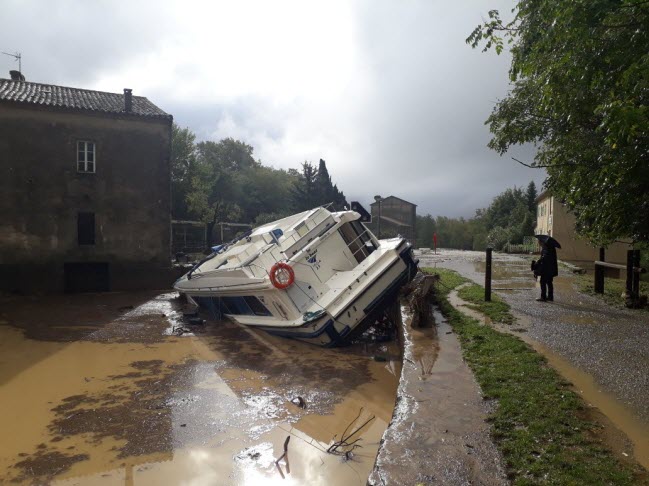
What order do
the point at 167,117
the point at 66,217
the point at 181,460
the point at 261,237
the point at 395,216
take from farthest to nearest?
the point at 395,216, the point at 167,117, the point at 66,217, the point at 261,237, the point at 181,460

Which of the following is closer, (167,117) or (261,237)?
(261,237)

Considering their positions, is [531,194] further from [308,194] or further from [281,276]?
[281,276]

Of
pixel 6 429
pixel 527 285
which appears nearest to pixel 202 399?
pixel 6 429

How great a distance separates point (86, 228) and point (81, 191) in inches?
57.4

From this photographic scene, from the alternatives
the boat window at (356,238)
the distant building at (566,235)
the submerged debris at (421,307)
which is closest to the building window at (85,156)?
the boat window at (356,238)

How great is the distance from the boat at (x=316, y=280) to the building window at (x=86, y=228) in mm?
7752

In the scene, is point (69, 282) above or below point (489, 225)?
below

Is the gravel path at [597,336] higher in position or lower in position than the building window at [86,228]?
lower

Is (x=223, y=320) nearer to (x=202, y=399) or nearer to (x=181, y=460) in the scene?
(x=202, y=399)

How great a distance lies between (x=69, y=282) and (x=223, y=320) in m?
8.54

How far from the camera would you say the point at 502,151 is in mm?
10547

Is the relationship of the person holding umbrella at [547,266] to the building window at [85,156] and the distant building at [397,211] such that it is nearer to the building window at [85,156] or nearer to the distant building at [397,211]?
the building window at [85,156]

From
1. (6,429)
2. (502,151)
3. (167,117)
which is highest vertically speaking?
(167,117)

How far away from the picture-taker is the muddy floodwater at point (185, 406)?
4895 mm
